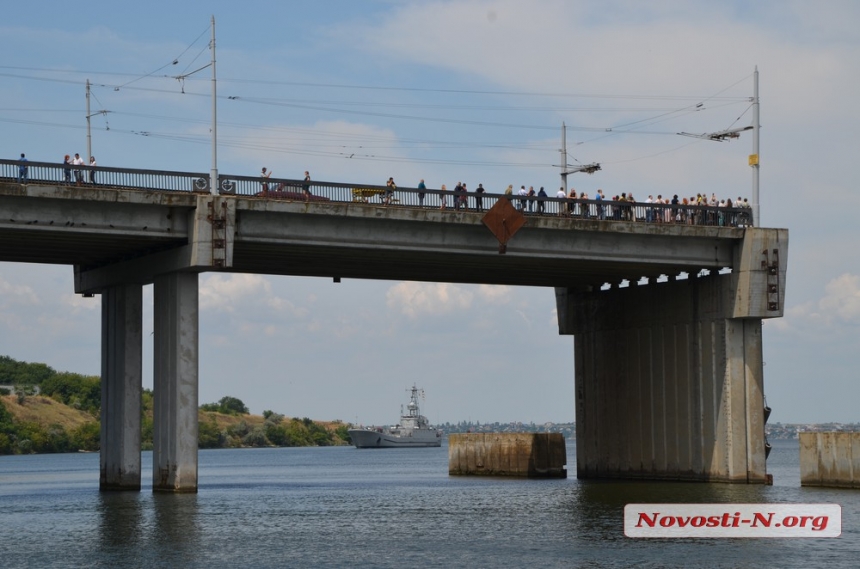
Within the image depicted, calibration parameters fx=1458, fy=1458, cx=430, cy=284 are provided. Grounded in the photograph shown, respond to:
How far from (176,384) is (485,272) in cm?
1782

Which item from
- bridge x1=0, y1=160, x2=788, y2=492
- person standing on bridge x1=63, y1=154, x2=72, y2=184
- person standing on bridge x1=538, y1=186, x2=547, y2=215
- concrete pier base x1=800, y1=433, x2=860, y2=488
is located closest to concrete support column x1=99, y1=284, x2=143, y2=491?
bridge x1=0, y1=160, x2=788, y2=492

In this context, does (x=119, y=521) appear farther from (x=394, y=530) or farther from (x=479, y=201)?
(x=479, y=201)

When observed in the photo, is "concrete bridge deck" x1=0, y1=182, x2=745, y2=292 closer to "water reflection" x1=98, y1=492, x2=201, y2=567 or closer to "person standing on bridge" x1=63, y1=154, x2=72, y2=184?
"person standing on bridge" x1=63, y1=154, x2=72, y2=184

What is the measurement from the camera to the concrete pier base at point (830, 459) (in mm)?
62250

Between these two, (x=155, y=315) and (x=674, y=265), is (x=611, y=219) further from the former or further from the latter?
(x=155, y=315)

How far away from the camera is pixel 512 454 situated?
82.1 meters

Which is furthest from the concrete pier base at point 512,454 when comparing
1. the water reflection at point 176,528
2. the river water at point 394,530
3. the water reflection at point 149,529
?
the water reflection at point 176,528

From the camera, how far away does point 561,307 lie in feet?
257

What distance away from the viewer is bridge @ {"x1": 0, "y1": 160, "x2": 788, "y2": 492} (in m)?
57.3

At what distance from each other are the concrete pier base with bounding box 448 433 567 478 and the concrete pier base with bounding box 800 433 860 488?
56.4ft

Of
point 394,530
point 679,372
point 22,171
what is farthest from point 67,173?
point 679,372

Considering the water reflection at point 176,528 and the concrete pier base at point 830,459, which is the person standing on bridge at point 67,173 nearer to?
the water reflection at point 176,528

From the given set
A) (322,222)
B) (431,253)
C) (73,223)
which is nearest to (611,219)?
(431,253)

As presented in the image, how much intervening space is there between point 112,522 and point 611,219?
26777 mm
